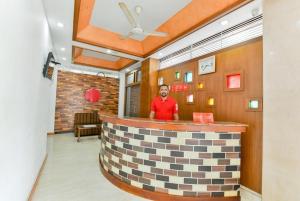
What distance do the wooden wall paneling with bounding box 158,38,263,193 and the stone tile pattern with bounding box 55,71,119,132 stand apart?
5.64 m

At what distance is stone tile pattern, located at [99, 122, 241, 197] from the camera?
95.3 inches

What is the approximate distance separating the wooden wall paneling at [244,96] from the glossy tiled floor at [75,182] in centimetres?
186

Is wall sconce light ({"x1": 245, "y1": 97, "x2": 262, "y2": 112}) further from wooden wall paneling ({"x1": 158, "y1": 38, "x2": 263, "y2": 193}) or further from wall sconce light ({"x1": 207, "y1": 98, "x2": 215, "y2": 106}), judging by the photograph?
wall sconce light ({"x1": 207, "y1": 98, "x2": 215, "y2": 106})

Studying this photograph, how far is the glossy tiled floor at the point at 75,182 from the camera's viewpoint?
8.21 ft

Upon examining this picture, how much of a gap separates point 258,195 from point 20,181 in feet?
10.7

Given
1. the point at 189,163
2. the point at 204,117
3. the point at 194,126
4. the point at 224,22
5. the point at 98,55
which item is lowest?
the point at 189,163

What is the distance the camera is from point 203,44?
3.98m

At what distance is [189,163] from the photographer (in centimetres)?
243

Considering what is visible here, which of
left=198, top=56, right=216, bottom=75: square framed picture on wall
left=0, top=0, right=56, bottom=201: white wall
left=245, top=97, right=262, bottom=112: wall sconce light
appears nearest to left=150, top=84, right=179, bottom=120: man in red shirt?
left=198, top=56, right=216, bottom=75: square framed picture on wall

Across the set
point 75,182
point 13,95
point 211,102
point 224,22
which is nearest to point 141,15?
point 224,22

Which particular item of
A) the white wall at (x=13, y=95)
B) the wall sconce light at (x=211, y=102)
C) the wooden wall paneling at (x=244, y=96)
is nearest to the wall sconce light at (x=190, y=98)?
the wooden wall paneling at (x=244, y=96)

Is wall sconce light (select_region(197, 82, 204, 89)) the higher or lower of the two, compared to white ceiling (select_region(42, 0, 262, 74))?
lower
